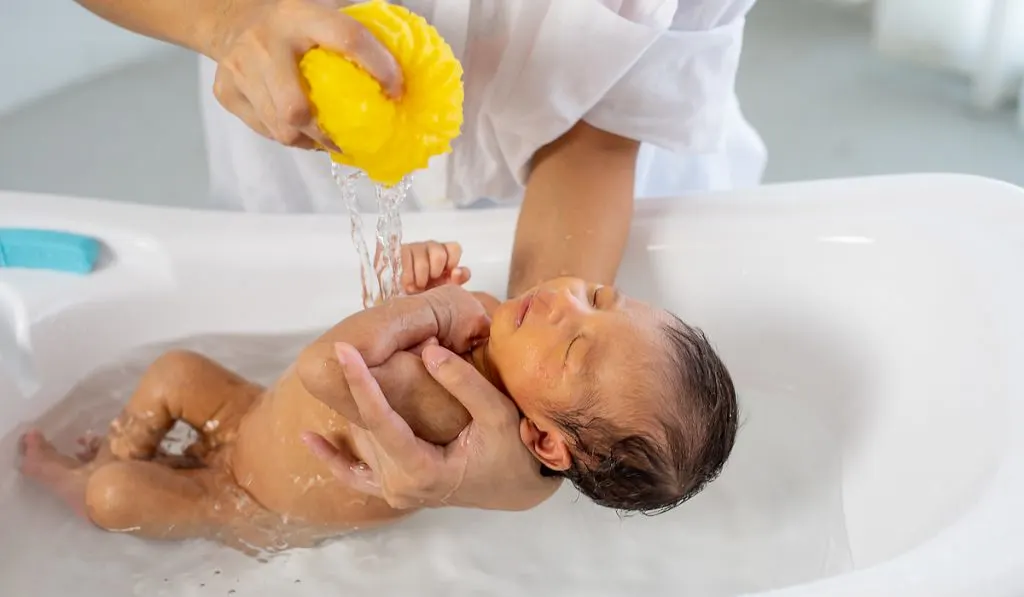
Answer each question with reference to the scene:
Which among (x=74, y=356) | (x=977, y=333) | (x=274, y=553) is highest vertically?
(x=977, y=333)

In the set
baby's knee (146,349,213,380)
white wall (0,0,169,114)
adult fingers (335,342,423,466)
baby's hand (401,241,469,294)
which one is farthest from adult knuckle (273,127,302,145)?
white wall (0,0,169,114)

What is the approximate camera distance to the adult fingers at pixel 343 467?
928 millimetres

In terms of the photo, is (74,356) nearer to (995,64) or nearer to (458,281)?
(458,281)

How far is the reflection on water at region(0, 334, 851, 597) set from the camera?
3.41ft

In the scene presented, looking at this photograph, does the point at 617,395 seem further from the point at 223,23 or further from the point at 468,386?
the point at 223,23

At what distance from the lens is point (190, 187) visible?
2.08 meters

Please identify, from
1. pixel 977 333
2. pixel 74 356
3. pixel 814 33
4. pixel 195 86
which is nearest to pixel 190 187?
pixel 195 86

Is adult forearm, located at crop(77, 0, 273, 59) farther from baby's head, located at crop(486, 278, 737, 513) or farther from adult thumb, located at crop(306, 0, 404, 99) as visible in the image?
baby's head, located at crop(486, 278, 737, 513)

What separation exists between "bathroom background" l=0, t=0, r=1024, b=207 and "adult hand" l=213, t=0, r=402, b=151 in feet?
4.24

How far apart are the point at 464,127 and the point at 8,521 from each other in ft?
1.91

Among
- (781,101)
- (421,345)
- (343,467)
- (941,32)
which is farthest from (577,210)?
(941,32)

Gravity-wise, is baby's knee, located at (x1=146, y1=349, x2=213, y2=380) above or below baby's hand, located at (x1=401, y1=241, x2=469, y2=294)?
below

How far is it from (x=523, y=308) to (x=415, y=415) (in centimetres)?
13

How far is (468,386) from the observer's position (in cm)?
89
